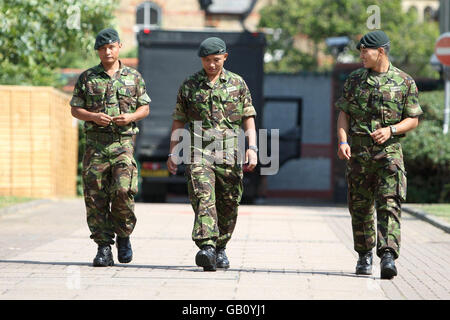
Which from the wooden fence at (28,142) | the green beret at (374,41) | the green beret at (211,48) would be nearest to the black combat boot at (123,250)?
the green beret at (211,48)

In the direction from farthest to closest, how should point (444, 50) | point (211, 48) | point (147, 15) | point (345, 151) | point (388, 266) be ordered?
point (147, 15), point (444, 50), point (211, 48), point (345, 151), point (388, 266)

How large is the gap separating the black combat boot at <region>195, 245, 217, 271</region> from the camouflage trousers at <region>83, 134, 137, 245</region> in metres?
0.82

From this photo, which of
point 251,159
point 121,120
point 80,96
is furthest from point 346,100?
point 80,96

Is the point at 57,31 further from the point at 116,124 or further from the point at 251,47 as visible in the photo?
the point at 116,124

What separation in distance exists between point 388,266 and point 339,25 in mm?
42474

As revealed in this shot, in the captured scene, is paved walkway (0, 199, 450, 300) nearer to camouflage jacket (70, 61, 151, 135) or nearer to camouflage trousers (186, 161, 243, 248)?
camouflage trousers (186, 161, 243, 248)

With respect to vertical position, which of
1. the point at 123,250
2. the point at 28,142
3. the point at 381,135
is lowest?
the point at 123,250

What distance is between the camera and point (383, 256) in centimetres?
826

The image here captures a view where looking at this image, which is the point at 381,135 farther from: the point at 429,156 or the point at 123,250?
the point at 429,156

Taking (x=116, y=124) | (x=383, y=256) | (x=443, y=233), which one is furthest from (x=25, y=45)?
(x=383, y=256)

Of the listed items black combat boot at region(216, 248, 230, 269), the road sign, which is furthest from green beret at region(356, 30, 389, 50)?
the road sign

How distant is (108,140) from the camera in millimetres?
8836

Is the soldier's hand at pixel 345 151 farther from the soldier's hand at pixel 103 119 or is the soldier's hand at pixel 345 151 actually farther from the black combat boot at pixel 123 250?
the black combat boot at pixel 123 250
